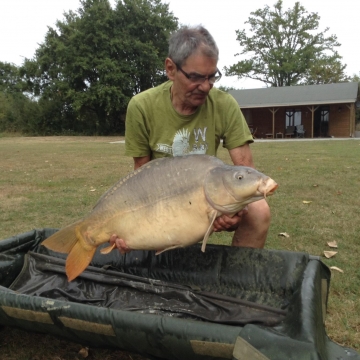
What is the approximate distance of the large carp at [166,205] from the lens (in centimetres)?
139

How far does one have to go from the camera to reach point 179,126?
193 centimetres

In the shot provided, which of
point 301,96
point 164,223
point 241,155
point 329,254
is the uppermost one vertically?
point 301,96

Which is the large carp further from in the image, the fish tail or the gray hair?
the gray hair

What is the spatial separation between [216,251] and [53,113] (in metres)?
24.8

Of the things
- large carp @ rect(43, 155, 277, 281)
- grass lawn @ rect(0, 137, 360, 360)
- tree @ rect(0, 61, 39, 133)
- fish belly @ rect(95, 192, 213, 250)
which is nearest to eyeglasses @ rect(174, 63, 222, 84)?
large carp @ rect(43, 155, 277, 281)

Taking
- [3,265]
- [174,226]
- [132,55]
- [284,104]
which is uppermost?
[132,55]

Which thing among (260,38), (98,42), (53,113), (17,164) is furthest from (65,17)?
(17,164)

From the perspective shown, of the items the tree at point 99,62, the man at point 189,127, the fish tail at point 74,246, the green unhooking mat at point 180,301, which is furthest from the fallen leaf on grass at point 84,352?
the tree at point 99,62

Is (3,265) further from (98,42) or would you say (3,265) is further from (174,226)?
(98,42)

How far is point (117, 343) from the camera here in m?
1.32

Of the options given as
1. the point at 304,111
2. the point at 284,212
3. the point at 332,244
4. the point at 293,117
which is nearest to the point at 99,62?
the point at 293,117

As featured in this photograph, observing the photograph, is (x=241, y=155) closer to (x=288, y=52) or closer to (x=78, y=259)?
(x=78, y=259)

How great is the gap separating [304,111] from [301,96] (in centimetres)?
76

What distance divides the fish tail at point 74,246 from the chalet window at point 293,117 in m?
18.9
